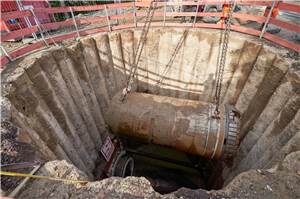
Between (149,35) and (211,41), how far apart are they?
7.11 feet

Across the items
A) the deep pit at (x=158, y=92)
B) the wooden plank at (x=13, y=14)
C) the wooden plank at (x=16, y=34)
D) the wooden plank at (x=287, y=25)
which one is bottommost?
the deep pit at (x=158, y=92)

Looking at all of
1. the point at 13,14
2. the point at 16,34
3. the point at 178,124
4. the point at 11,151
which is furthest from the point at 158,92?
the point at 11,151

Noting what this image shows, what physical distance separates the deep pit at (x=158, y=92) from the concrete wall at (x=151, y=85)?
0.02 meters

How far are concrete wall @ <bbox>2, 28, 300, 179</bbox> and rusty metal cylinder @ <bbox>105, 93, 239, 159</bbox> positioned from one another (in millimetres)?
1130

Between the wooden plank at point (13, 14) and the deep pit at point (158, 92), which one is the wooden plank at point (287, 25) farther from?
the wooden plank at point (13, 14)

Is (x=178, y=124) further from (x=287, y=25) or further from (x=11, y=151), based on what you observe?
(x=287, y=25)

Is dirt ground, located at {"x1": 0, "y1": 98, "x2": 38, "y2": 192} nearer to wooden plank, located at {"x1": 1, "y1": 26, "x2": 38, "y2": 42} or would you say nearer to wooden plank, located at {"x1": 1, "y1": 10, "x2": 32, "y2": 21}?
wooden plank, located at {"x1": 1, "y1": 26, "x2": 38, "y2": 42}

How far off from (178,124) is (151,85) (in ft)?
10.8

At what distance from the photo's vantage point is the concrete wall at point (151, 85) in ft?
13.0

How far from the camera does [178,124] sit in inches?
153

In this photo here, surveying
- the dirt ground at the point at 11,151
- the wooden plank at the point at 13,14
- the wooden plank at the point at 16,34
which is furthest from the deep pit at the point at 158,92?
the wooden plank at the point at 13,14

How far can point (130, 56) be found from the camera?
248 inches

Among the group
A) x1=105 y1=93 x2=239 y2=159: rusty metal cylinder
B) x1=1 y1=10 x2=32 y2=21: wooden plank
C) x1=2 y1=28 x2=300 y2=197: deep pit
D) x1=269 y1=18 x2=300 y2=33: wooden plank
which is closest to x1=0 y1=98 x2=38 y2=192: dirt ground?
x1=2 y1=28 x2=300 y2=197: deep pit

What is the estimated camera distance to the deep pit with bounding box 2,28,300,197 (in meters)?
4.00
